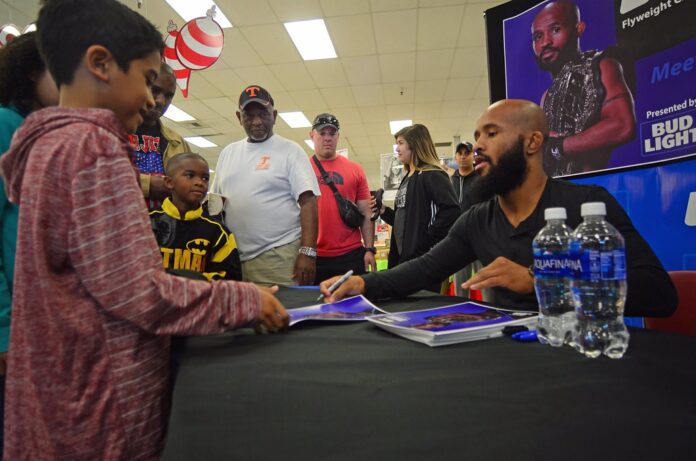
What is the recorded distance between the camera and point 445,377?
0.53 m

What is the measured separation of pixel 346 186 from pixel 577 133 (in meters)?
1.36

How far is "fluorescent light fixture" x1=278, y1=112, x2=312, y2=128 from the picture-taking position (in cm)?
713

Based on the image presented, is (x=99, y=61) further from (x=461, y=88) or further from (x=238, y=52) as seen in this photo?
(x=461, y=88)

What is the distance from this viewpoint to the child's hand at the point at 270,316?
0.73 m

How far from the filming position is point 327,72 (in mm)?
5473

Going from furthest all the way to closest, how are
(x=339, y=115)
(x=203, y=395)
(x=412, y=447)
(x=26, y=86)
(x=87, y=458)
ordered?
(x=339, y=115) → (x=26, y=86) → (x=87, y=458) → (x=203, y=395) → (x=412, y=447)

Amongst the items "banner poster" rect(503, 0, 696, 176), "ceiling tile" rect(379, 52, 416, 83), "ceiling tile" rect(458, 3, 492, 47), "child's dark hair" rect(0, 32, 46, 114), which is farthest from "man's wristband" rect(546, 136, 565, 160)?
"ceiling tile" rect(379, 52, 416, 83)

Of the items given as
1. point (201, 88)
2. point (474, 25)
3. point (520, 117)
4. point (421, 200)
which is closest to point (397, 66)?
point (474, 25)

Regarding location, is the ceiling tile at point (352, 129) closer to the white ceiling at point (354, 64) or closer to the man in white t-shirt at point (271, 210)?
the white ceiling at point (354, 64)

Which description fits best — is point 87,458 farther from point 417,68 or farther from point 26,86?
point 417,68

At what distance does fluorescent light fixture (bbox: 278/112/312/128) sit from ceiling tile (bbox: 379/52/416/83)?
6.28 feet

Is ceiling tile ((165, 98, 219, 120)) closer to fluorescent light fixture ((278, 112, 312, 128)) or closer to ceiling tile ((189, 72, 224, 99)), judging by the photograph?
ceiling tile ((189, 72, 224, 99))

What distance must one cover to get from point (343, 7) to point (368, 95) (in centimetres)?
236

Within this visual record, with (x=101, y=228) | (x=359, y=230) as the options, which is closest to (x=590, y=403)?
A: (x=101, y=228)
